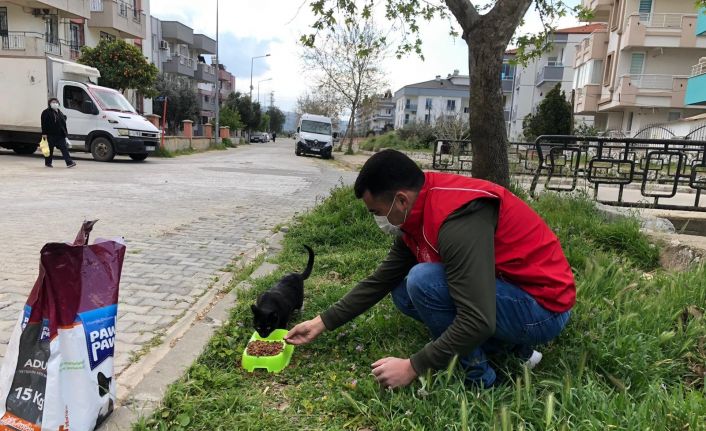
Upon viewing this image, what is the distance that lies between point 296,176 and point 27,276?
39.0ft

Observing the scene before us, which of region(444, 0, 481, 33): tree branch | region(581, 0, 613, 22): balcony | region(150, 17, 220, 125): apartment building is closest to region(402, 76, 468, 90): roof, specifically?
region(150, 17, 220, 125): apartment building

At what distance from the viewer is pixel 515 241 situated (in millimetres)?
2229

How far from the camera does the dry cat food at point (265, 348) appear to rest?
113 inches

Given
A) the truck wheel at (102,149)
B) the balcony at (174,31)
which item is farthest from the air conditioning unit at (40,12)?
the balcony at (174,31)

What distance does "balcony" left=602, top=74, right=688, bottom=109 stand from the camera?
28406 mm

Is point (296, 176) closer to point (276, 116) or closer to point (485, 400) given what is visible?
point (485, 400)

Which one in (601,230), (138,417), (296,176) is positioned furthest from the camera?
(296,176)

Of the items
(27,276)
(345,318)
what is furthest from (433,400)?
(27,276)

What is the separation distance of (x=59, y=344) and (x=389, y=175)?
4.89 ft

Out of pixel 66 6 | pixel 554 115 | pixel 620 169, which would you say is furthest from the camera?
pixel 554 115

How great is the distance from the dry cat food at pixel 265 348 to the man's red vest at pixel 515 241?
1119 millimetres

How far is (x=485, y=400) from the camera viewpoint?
2.19 metres

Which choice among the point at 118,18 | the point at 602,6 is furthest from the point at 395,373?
the point at 602,6

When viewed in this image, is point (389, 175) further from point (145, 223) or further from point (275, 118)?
point (275, 118)
